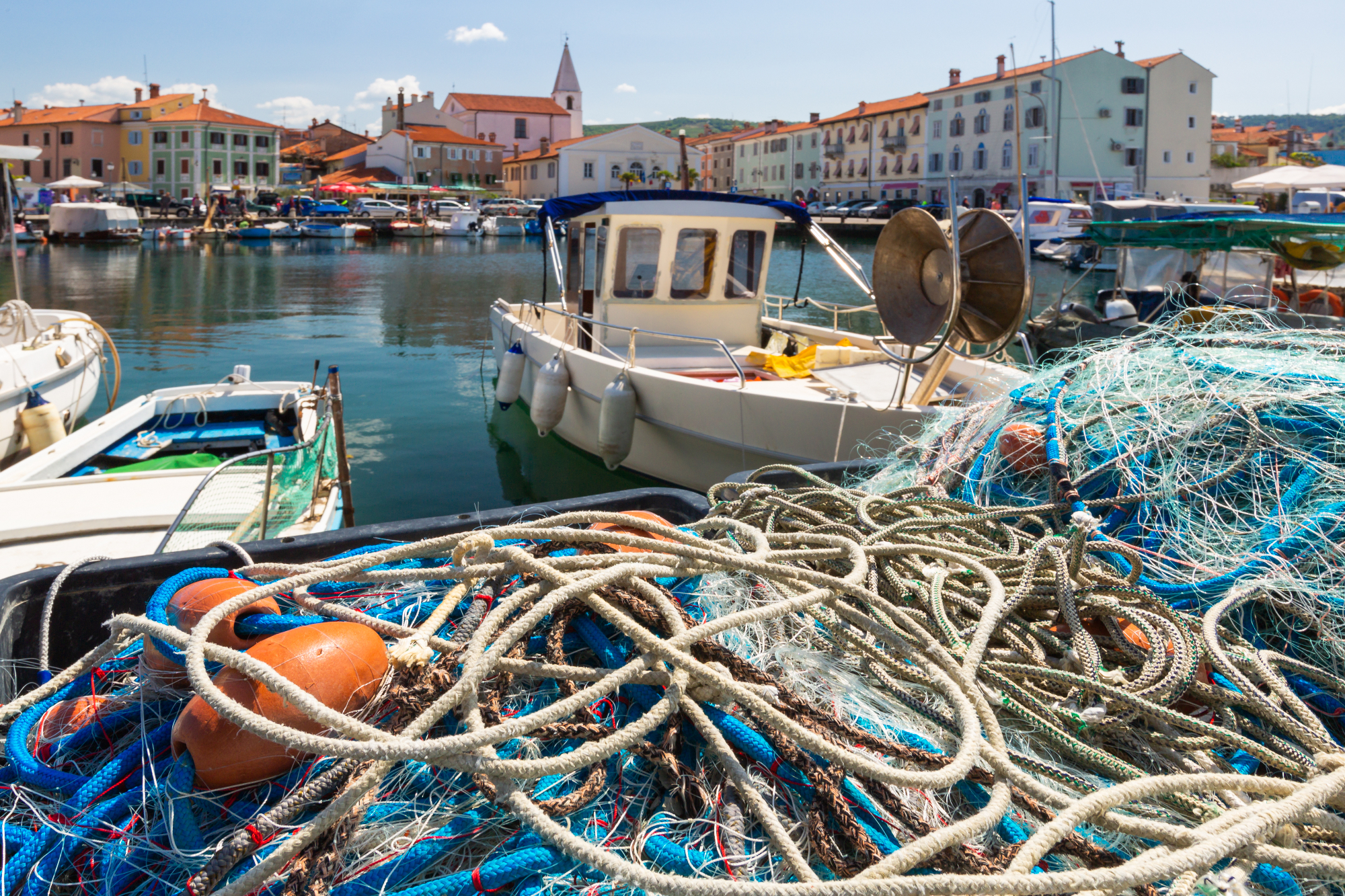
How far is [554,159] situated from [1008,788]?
74.4m

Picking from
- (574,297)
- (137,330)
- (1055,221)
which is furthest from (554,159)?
(574,297)

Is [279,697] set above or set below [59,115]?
below

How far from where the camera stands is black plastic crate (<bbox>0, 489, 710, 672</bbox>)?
236 centimetres

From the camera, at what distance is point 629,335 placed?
907 cm

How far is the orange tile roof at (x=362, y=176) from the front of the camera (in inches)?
2817

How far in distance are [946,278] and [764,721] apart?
3592 millimetres

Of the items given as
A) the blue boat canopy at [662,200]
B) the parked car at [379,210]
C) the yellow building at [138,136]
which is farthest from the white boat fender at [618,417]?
the yellow building at [138,136]

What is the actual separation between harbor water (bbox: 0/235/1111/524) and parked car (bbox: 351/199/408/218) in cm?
1400

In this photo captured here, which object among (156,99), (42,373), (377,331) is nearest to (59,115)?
(156,99)

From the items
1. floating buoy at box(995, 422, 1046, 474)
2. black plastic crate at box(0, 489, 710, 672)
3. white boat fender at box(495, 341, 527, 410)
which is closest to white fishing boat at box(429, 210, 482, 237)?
white boat fender at box(495, 341, 527, 410)

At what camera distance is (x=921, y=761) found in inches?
66.4

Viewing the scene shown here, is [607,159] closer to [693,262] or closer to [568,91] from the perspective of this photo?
[568,91]

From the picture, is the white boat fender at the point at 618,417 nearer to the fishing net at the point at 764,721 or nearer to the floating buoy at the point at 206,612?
the fishing net at the point at 764,721

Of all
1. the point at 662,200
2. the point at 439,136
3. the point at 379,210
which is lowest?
the point at 662,200
